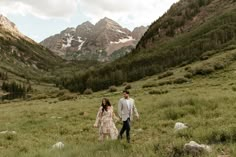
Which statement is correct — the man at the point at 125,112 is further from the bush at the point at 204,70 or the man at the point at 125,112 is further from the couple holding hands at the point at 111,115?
the bush at the point at 204,70

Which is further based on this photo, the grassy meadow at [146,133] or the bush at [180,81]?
the bush at [180,81]

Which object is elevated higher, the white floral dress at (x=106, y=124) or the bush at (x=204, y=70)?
the bush at (x=204, y=70)

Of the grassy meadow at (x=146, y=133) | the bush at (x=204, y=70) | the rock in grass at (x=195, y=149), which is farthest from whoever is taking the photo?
the bush at (x=204, y=70)

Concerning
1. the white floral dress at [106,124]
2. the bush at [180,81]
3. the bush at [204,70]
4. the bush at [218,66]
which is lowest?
the white floral dress at [106,124]

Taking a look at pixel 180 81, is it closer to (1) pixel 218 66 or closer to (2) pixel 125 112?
(1) pixel 218 66


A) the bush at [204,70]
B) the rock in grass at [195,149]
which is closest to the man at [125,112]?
the rock in grass at [195,149]

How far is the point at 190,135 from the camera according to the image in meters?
16.5

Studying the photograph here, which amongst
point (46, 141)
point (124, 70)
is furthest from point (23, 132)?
point (124, 70)

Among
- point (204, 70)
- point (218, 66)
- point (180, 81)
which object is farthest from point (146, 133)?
point (218, 66)

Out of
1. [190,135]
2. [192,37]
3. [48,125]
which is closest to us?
[190,135]

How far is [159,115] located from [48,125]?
8.16 m

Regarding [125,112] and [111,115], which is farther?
[111,115]

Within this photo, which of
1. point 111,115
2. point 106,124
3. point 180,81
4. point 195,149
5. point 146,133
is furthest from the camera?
point 180,81

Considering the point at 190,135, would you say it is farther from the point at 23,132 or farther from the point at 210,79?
the point at 210,79
